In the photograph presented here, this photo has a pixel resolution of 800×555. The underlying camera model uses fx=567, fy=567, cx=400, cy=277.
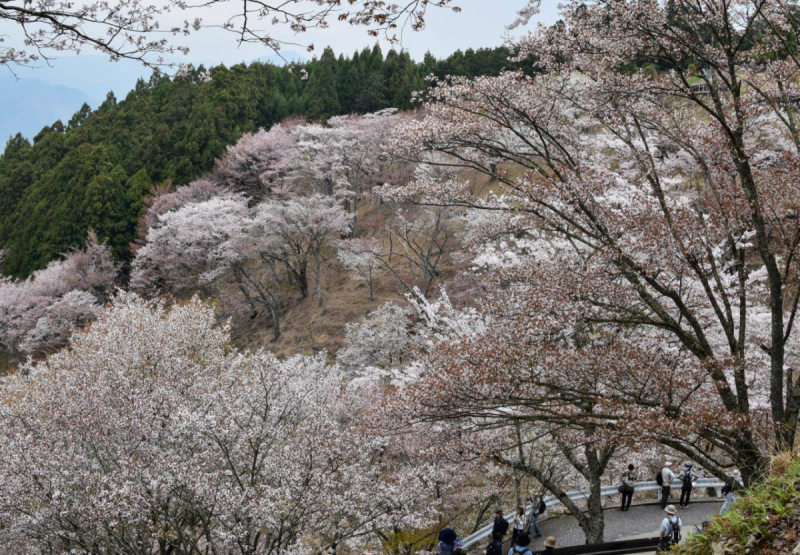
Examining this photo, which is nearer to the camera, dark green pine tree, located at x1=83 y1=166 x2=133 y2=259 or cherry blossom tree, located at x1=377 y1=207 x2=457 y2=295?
cherry blossom tree, located at x1=377 y1=207 x2=457 y2=295

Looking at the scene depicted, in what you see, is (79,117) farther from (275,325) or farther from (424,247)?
(424,247)

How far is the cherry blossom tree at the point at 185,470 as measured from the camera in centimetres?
745

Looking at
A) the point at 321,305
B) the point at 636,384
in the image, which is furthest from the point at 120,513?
the point at 321,305

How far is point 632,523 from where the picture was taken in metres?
10.7

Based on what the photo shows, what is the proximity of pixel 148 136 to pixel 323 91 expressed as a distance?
44.3ft

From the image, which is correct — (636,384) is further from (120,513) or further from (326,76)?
(326,76)

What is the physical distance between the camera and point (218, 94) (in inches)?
1636

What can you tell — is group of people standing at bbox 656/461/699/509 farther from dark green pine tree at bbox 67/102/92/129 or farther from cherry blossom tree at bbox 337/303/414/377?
dark green pine tree at bbox 67/102/92/129

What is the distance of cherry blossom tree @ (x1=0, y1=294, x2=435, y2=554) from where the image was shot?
7.45m

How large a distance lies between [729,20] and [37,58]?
242 inches

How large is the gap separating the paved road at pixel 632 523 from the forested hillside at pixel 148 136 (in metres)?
31.5

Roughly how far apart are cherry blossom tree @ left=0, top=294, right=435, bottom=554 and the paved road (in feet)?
9.62

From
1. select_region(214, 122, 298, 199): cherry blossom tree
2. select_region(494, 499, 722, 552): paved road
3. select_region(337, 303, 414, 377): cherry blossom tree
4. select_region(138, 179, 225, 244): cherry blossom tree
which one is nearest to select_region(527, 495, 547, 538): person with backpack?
select_region(494, 499, 722, 552): paved road

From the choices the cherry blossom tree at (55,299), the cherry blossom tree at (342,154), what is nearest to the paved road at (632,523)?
the cherry blossom tree at (342,154)
